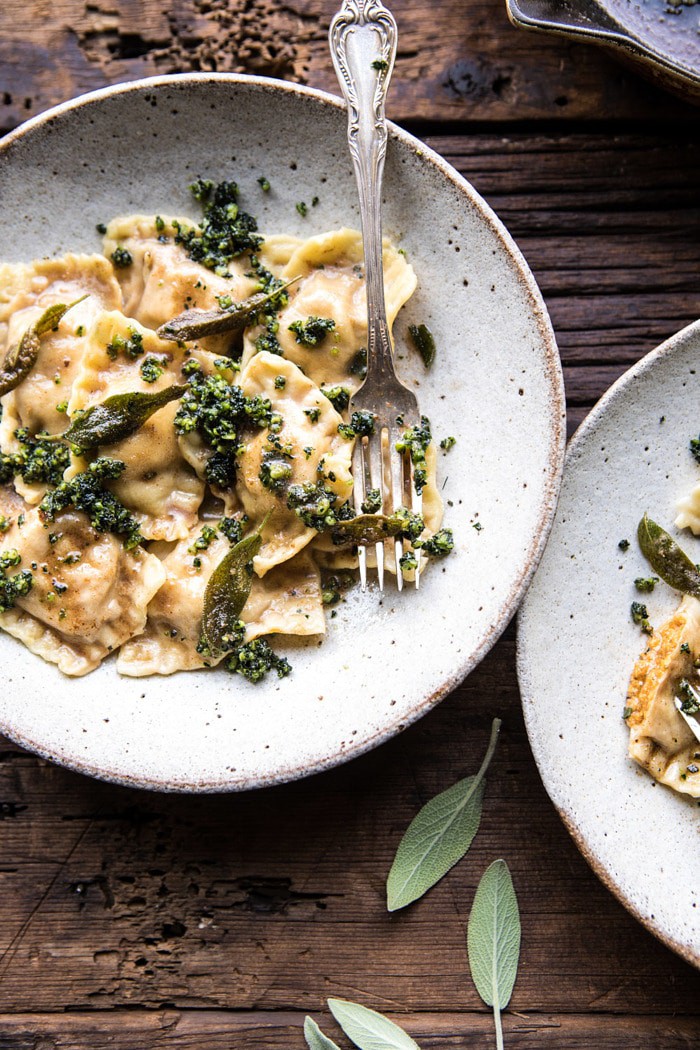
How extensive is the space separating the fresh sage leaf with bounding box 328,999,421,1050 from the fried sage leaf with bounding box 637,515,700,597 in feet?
6.97

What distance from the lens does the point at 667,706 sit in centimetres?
326

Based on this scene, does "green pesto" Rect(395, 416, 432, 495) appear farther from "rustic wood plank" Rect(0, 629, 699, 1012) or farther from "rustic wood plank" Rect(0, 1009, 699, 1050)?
"rustic wood plank" Rect(0, 1009, 699, 1050)

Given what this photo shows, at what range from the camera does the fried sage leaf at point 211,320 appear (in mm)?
3117

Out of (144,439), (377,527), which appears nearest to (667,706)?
(377,527)

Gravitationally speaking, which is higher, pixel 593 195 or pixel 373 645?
pixel 593 195

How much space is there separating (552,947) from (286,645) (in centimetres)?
173

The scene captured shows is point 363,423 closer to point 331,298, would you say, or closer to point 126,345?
point 331,298

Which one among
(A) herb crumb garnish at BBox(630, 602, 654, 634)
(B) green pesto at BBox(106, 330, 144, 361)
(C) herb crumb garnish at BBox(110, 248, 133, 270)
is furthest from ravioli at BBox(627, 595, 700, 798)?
(C) herb crumb garnish at BBox(110, 248, 133, 270)

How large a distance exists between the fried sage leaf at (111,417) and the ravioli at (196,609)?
0.49 meters

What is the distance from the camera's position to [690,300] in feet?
11.6

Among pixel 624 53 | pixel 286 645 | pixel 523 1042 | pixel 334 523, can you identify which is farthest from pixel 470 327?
pixel 523 1042

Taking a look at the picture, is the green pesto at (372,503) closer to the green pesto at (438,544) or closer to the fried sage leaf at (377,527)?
the fried sage leaf at (377,527)

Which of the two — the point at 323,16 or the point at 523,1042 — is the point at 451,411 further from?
the point at 523,1042

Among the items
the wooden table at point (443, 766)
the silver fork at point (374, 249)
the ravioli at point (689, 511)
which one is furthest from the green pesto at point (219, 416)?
the ravioli at point (689, 511)
